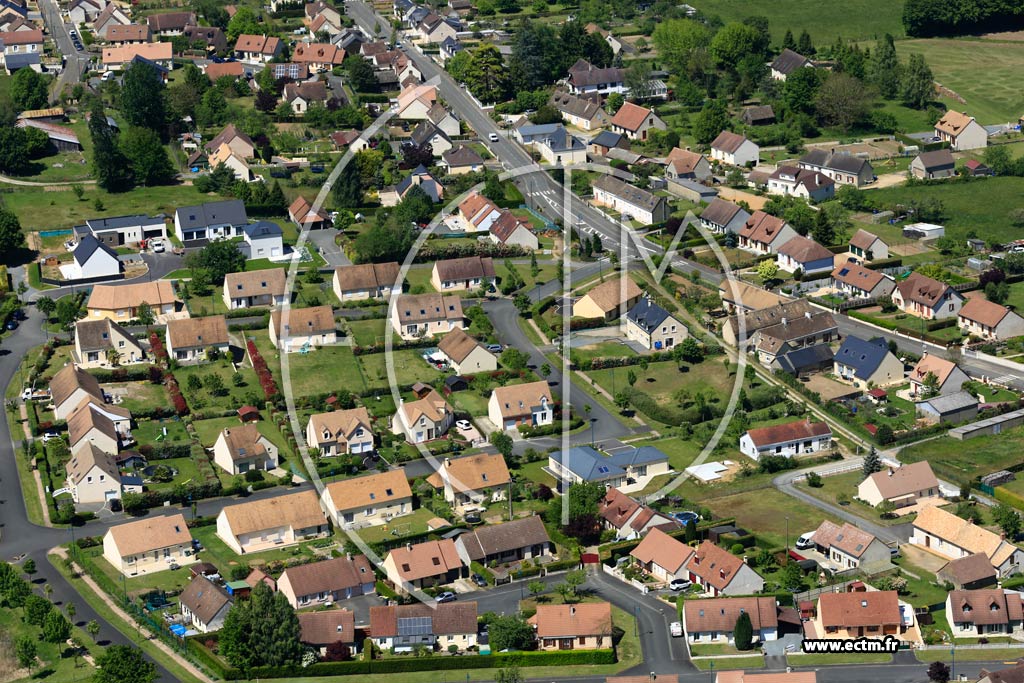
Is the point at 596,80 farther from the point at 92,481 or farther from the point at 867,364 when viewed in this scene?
the point at 92,481

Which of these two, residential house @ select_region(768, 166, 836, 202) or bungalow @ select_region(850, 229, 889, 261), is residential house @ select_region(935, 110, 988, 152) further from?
bungalow @ select_region(850, 229, 889, 261)

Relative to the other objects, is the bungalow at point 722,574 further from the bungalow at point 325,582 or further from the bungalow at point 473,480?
the bungalow at point 325,582

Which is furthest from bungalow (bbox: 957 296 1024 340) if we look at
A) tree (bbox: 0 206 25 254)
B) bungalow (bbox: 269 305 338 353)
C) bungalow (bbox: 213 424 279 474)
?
tree (bbox: 0 206 25 254)

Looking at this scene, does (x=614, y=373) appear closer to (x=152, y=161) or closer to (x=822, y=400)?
(x=822, y=400)

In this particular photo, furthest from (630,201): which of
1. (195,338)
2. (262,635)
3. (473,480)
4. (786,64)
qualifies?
(262,635)

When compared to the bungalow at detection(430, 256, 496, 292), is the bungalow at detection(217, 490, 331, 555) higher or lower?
higher
